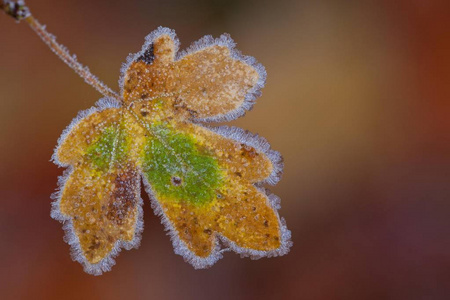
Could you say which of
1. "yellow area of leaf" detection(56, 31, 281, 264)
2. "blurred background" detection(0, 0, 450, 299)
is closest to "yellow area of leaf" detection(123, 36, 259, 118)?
"yellow area of leaf" detection(56, 31, 281, 264)

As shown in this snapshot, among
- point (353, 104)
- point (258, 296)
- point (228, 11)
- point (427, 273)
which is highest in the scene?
point (228, 11)

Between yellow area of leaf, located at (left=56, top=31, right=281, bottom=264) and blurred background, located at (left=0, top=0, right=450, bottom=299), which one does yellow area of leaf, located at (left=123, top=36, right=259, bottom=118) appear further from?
blurred background, located at (left=0, top=0, right=450, bottom=299)

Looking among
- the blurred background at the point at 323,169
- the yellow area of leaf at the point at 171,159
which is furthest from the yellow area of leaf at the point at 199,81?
the blurred background at the point at 323,169

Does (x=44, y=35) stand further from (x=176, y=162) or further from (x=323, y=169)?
(x=323, y=169)

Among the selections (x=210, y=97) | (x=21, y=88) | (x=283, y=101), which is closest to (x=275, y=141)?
(x=283, y=101)

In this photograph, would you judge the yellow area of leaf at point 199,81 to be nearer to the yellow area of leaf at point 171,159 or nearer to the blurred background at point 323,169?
the yellow area of leaf at point 171,159

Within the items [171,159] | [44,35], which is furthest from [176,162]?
[44,35]

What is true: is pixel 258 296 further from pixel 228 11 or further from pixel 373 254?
pixel 228 11
